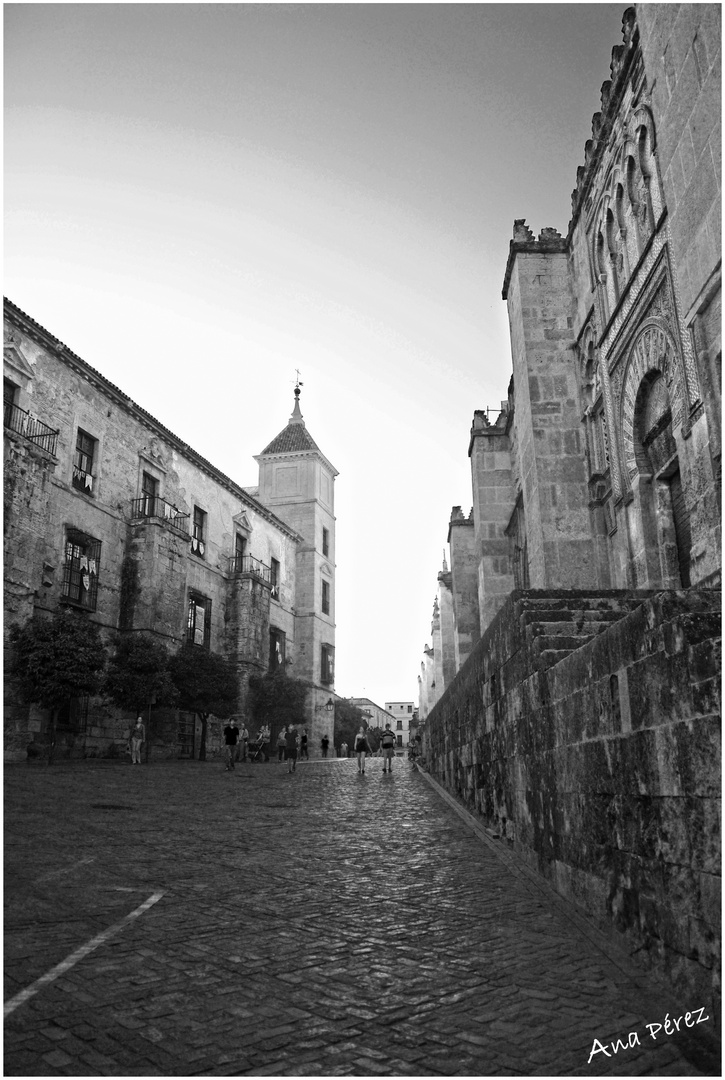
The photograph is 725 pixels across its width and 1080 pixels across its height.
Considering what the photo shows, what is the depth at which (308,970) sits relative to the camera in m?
3.43

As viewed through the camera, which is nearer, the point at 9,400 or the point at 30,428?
the point at 9,400

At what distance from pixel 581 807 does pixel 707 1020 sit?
66.1 inches

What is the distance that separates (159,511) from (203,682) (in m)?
7.67

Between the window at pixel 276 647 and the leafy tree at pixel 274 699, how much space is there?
558 centimetres

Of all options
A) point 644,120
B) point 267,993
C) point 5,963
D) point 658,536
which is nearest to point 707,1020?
point 267,993

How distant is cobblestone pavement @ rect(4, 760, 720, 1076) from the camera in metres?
2.55

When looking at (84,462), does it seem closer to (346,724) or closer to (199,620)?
(199,620)

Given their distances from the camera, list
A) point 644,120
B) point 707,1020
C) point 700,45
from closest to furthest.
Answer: point 707,1020 → point 700,45 → point 644,120

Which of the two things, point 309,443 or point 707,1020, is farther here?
point 309,443

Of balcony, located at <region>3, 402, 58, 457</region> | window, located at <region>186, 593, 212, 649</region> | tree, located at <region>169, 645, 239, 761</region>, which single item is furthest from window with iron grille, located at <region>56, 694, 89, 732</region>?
balcony, located at <region>3, 402, 58, 457</region>

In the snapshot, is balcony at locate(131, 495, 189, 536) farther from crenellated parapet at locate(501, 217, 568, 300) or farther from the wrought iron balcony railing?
crenellated parapet at locate(501, 217, 568, 300)

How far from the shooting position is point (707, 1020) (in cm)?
258

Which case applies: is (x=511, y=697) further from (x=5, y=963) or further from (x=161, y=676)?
(x=161, y=676)

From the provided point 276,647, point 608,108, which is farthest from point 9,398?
point 276,647
